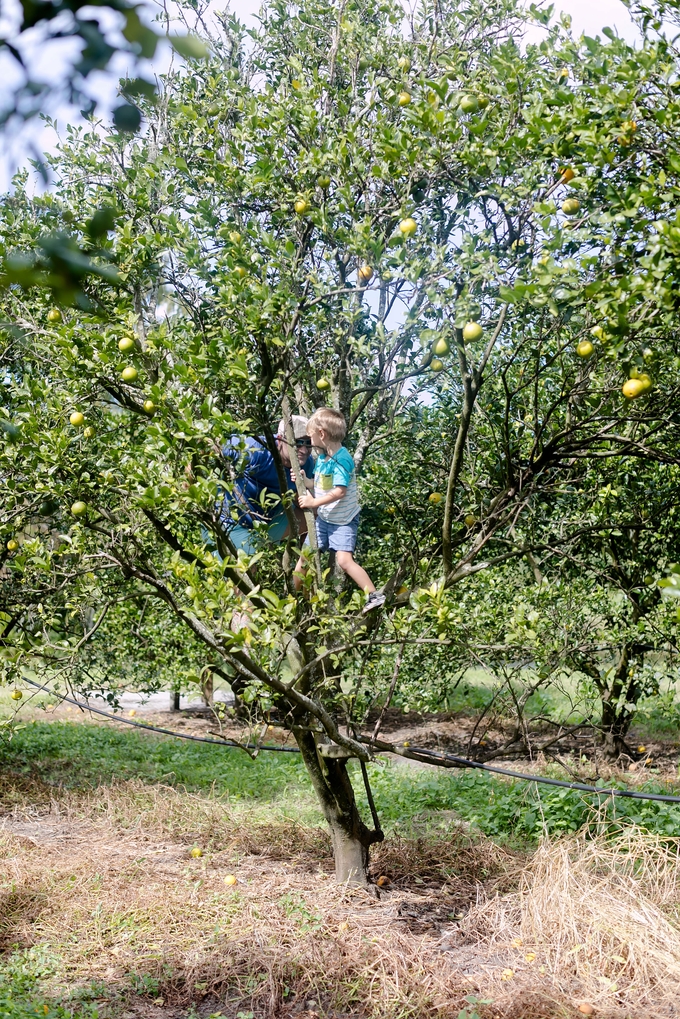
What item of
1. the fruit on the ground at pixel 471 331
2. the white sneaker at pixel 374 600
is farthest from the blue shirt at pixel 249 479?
the fruit on the ground at pixel 471 331

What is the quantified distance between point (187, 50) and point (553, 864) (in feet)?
14.7

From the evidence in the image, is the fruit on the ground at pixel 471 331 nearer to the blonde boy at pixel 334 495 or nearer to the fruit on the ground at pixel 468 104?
the fruit on the ground at pixel 468 104

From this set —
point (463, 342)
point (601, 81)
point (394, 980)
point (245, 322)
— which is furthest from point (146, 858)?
point (601, 81)

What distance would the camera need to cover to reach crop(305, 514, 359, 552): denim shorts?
4.60 meters

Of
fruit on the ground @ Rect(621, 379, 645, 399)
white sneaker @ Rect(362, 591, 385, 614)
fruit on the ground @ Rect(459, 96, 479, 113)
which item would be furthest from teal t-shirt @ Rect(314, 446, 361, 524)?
fruit on the ground @ Rect(459, 96, 479, 113)

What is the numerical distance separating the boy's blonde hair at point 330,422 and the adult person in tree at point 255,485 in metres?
0.21

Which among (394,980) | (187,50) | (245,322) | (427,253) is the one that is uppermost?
(427,253)

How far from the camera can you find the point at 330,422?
13.4ft

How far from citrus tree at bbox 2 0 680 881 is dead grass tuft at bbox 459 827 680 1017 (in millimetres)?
926

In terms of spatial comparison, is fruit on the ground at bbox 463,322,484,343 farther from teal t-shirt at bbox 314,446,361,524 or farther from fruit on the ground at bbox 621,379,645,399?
teal t-shirt at bbox 314,446,361,524

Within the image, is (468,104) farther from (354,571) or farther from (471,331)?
(354,571)

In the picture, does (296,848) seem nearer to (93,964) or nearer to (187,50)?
(93,964)

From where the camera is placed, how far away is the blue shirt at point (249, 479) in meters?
3.77

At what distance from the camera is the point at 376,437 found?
485cm
